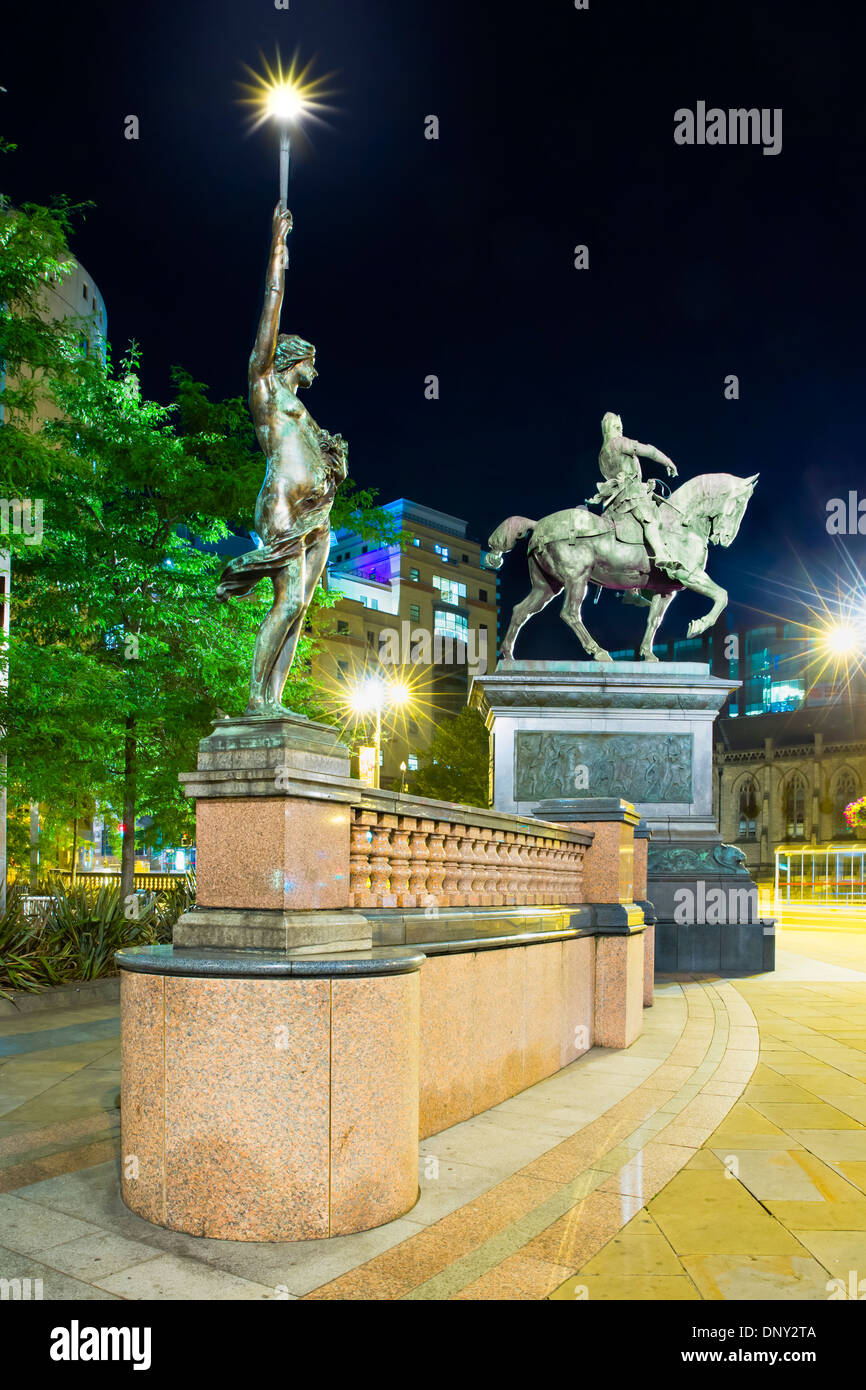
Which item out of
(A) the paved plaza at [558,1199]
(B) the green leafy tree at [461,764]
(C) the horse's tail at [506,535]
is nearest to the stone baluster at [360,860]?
(A) the paved plaza at [558,1199]

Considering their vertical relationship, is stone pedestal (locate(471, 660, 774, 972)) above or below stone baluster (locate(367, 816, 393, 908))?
above

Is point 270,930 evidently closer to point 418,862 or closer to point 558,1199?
point 418,862

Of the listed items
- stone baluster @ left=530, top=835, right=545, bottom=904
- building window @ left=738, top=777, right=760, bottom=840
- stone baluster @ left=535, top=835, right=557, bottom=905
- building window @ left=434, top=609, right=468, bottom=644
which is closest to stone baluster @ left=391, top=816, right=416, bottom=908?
stone baluster @ left=530, top=835, right=545, bottom=904

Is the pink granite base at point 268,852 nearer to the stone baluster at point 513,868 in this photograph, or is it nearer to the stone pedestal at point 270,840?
the stone pedestal at point 270,840

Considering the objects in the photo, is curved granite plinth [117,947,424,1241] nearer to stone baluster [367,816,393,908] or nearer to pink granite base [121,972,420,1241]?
pink granite base [121,972,420,1241]

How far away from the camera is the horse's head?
1886 cm

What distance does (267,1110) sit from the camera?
468cm

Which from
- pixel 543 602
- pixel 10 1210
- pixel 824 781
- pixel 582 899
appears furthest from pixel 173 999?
pixel 824 781

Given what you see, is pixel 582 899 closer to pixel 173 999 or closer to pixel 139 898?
pixel 173 999

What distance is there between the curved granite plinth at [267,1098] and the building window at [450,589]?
302 ft

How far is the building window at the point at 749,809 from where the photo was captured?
93188 millimetres

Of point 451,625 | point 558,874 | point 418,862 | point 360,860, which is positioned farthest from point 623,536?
point 451,625

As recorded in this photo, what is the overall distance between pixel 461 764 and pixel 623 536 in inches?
1274

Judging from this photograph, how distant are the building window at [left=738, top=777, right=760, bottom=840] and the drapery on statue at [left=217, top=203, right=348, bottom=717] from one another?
92.6 m
